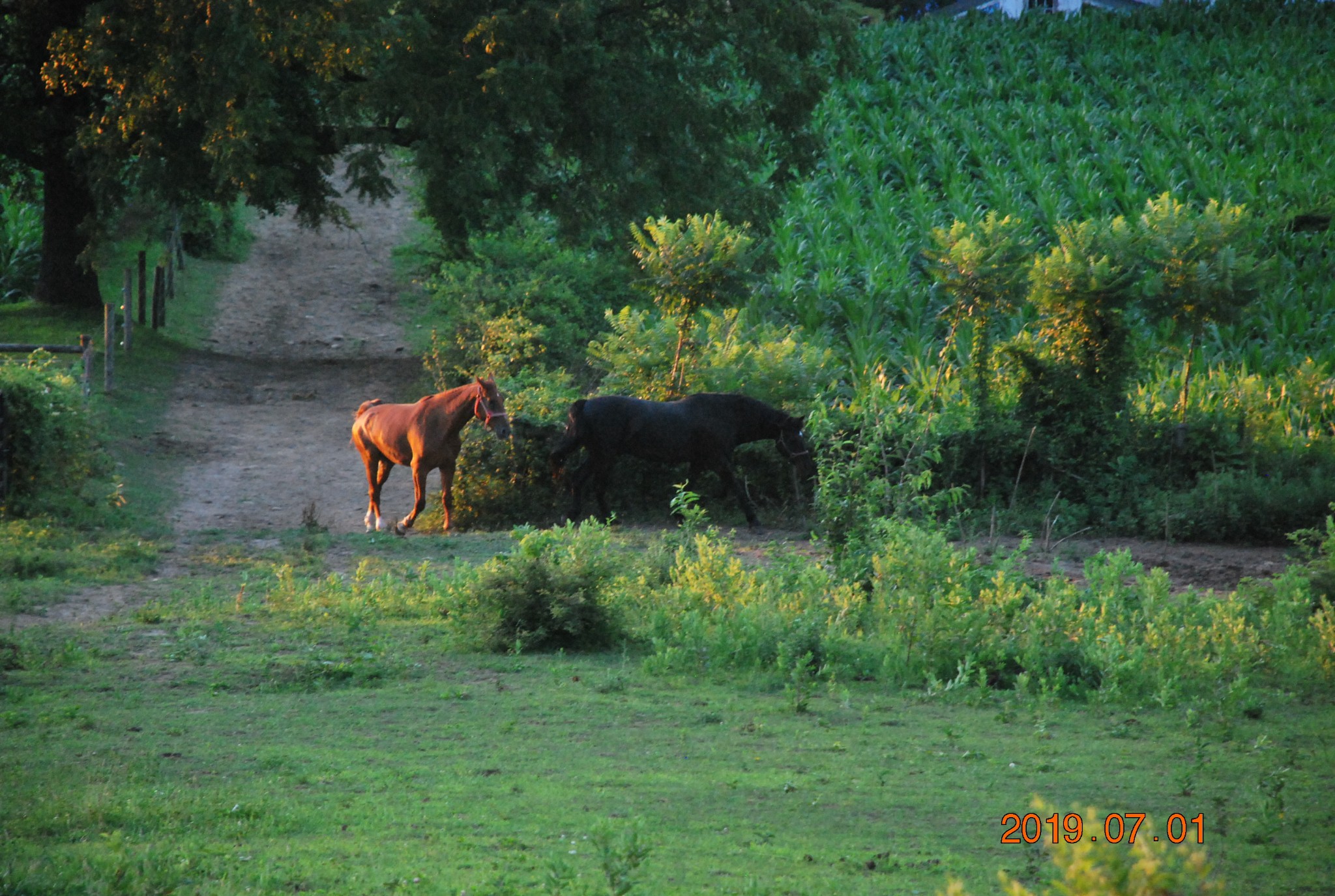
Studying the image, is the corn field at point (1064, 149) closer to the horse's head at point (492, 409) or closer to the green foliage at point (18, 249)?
the horse's head at point (492, 409)

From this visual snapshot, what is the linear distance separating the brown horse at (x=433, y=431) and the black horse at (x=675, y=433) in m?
1.08

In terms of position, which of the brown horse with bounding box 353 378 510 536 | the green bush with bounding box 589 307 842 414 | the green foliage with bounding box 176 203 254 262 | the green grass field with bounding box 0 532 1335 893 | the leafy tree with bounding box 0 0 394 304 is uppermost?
the leafy tree with bounding box 0 0 394 304

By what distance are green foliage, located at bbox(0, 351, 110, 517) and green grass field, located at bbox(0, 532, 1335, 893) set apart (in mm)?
4137

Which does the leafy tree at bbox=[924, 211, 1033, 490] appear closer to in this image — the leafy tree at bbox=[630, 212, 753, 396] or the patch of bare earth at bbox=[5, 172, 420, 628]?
the leafy tree at bbox=[630, 212, 753, 396]

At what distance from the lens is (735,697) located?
738 cm

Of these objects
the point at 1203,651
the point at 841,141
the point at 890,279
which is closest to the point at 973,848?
the point at 1203,651

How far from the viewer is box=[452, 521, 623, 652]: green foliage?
855 cm

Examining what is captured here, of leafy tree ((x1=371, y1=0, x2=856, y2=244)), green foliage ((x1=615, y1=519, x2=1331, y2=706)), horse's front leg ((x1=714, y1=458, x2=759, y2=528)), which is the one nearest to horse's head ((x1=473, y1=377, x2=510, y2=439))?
horse's front leg ((x1=714, y1=458, x2=759, y2=528))

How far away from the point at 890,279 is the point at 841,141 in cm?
1129

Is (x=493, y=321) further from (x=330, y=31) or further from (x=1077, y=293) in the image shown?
(x=1077, y=293)

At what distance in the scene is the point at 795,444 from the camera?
563 inches

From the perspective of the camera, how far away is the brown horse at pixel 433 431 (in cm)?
1325

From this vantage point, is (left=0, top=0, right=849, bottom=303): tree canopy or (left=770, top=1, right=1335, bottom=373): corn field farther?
(left=770, top=1, right=1335, bottom=373): corn field
